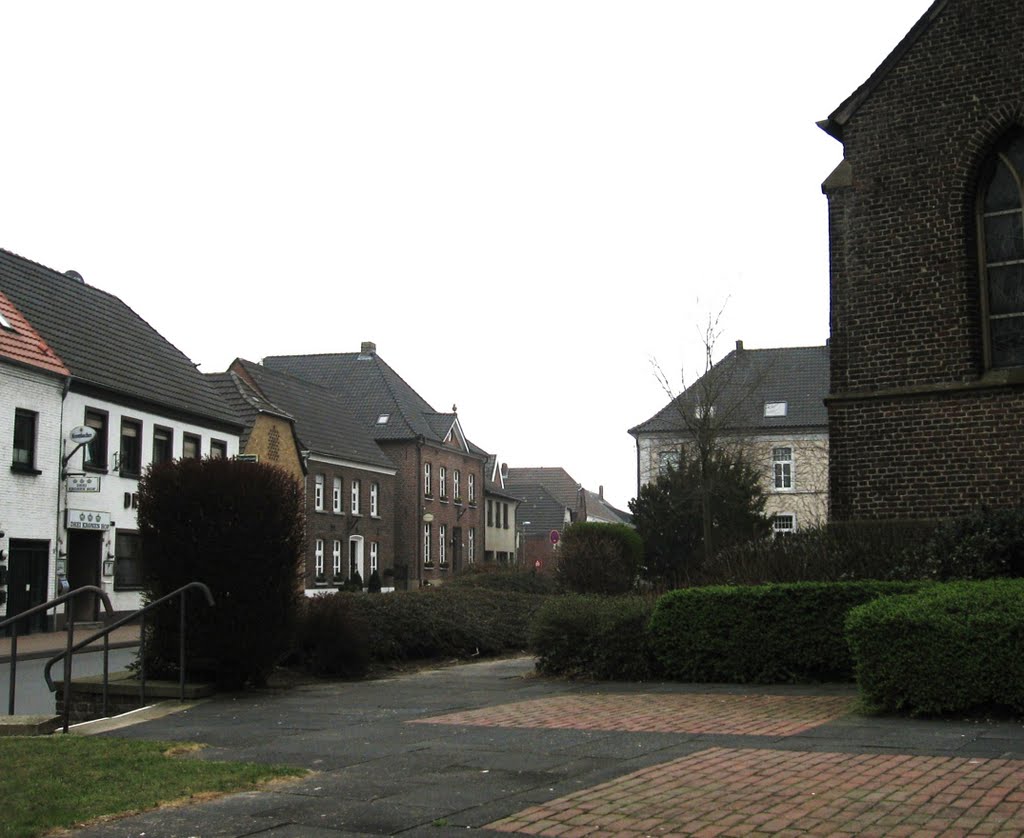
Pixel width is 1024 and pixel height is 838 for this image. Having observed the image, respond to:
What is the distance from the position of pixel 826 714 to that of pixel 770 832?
176 inches

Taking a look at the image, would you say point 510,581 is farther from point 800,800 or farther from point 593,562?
point 800,800

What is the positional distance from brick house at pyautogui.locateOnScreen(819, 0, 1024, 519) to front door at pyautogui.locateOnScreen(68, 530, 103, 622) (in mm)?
23506

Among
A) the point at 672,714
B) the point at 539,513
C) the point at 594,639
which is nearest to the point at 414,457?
the point at 539,513

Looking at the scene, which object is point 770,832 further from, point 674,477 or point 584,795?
point 674,477

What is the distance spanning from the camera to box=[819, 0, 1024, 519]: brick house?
594 inches

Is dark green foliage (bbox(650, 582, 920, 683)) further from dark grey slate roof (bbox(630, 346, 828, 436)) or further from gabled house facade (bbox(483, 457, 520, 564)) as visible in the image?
gabled house facade (bbox(483, 457, 520, 564))

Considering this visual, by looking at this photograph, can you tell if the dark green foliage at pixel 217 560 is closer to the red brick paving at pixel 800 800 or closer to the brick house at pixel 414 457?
the red brick paving at pixel 800 800

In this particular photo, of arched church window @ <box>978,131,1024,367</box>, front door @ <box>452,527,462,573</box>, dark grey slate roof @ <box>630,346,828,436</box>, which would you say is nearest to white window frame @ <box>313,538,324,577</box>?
front door @ <box>452,527,462,573</box>

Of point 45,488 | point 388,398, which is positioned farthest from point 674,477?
point 388,398

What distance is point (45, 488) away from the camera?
30.2m

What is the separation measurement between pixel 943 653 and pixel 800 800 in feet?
11.8

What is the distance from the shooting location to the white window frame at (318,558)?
166 ft

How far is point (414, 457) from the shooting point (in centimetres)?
6328

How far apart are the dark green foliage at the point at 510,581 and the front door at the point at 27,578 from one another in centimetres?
1046
